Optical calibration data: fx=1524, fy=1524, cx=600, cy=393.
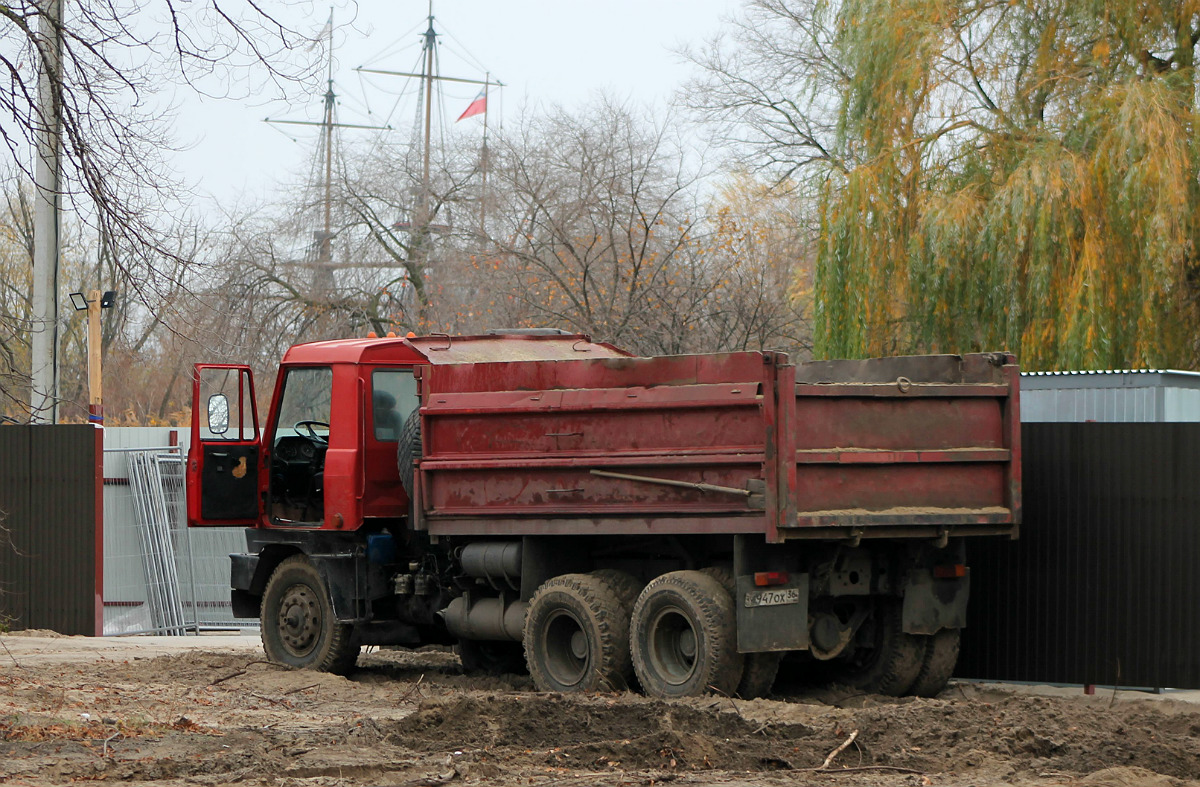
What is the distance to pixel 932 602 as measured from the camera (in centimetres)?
1022

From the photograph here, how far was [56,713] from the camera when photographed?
9.39 meters

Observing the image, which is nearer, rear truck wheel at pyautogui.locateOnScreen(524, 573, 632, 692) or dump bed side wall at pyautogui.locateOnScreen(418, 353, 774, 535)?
dump bed side wall at pyautogui.locateOnScreen(418, 353, 774, 535)

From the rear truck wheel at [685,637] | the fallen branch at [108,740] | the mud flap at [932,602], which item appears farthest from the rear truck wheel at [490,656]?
the fallen branch at [108,740]

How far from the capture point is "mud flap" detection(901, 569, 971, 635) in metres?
10.1

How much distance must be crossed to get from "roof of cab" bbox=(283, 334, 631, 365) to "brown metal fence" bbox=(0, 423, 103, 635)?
4.18 m

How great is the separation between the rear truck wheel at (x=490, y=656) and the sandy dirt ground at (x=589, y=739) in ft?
4.54

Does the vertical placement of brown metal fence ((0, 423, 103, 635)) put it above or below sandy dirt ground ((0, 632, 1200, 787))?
above

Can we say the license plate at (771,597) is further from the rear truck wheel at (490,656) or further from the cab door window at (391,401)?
the cab door window at (391,401)

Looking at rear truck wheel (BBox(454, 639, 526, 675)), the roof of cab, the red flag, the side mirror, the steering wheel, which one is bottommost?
rear truck wheel (BBox(454, 639, 526, 675))

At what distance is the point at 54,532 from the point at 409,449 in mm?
5895

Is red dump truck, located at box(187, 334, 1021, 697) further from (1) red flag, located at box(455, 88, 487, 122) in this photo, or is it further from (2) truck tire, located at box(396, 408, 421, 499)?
(1) red flag, located at box(455, 88, 487, 122)

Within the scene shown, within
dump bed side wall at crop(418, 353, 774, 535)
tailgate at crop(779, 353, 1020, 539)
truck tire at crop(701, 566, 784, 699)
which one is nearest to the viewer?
tailgate at crop(779, 353, 1020, 539)

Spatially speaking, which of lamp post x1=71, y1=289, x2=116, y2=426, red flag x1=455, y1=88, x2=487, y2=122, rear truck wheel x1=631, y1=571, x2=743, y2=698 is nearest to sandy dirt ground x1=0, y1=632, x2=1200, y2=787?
rear truck wheel x1=631, y1=571, x2=743, y2=698

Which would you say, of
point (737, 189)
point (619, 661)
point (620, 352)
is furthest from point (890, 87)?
point (737, 189)
